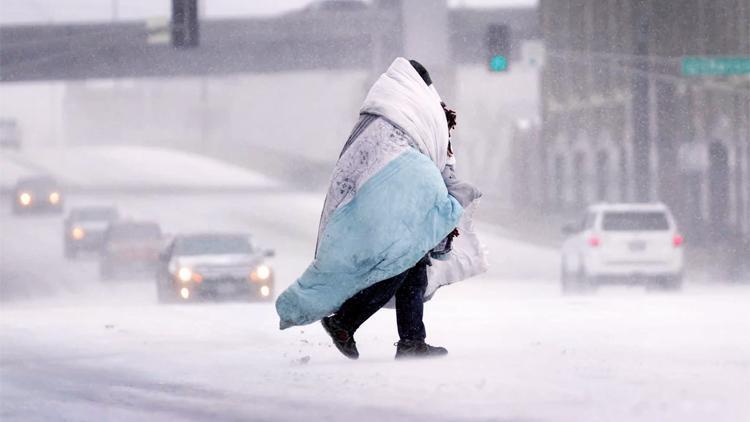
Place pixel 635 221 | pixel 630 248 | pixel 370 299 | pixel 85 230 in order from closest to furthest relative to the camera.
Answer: pixel 370 299 → pixel 630 248 → pixel 635 221 → pixel 85 230

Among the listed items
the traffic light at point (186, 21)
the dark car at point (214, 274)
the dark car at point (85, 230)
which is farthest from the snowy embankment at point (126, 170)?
the dark car at point (214, 274)

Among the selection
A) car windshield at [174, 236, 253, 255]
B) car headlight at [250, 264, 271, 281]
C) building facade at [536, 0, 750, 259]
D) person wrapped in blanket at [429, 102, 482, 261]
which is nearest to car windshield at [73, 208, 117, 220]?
building facade at [536, 0, 750, 259]

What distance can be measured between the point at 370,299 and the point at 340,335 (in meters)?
0.28

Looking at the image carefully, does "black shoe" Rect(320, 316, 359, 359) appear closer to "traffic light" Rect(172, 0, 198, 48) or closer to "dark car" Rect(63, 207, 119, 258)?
"traffic light" Rect(172, 0, 198, 48)

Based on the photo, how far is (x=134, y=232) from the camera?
39.5 meters

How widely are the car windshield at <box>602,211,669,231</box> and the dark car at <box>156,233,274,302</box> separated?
249 inches

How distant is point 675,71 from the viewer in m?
61.8

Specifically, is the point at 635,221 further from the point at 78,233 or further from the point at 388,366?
the point at 78,233

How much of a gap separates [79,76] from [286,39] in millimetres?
10225

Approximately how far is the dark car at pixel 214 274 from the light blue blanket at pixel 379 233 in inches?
728

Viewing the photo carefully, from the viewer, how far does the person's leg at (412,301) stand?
8227 mm

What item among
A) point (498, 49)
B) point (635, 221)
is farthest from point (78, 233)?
point (635, 221)

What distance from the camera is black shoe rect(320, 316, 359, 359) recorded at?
8.18 metres

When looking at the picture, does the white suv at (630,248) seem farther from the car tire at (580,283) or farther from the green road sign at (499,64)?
the green road sign at (499,64)
